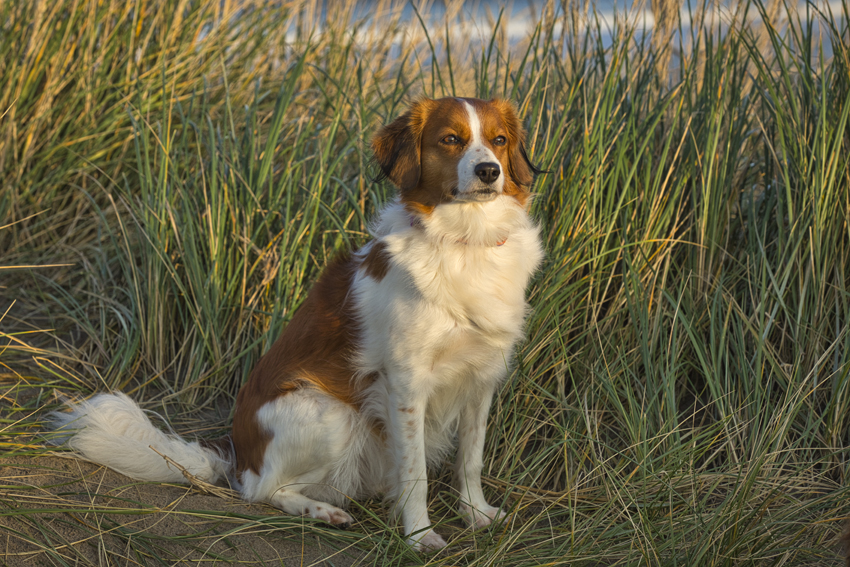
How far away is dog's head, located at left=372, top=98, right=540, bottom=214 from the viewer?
250 centimetres

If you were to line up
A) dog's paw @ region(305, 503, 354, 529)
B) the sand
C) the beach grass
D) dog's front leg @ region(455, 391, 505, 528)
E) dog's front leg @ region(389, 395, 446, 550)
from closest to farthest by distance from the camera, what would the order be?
1. the sand
2. the beach grass
3. dog's front leg @ region(389, 395, 446, 550)
4. dog's paw @ region(305, 503, 354, 529)
5. dog's front leg @ region(455, 391, 505, 528)

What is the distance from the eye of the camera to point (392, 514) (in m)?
2.69

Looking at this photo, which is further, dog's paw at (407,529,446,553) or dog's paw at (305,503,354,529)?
dog's paw at (305,503,354,529)

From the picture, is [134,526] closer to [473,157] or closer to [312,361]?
[312,361]

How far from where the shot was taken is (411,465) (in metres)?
2.64

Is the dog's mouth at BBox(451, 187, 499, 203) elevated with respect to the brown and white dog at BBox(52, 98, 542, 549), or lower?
elevated

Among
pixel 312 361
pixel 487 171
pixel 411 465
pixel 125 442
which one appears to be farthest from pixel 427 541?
pixel 487 171

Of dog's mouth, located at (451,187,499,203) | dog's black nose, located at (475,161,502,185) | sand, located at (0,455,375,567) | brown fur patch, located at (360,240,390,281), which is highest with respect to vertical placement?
dog's black nose, located at (475,161,502,185)

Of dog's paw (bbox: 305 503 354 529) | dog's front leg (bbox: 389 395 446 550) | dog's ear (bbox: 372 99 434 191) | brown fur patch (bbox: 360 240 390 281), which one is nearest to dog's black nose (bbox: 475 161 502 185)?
dog's ear (bbox: 372 99 434 191)

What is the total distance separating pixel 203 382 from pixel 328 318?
1172 mm

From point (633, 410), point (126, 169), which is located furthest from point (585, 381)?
point (126, 169)

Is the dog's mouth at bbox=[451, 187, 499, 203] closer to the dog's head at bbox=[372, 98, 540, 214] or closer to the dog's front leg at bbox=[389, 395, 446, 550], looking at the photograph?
the dog's head at bbox=[372, 98, 540, 214]

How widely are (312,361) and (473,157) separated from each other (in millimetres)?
990

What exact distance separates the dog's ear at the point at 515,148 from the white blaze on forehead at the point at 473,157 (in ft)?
0.59
